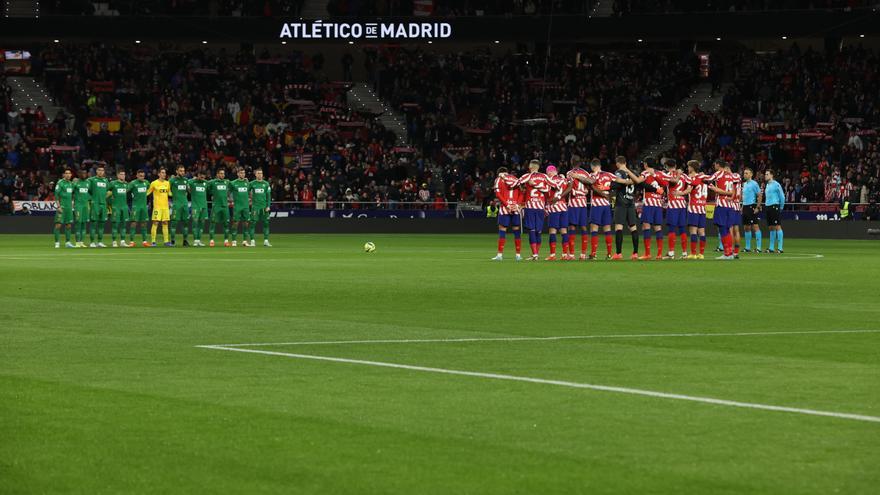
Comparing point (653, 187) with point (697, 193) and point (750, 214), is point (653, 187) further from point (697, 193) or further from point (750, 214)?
point (750, 214)

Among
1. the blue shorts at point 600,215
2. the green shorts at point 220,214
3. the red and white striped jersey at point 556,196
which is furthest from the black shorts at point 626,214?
the green shorts at point 220,214

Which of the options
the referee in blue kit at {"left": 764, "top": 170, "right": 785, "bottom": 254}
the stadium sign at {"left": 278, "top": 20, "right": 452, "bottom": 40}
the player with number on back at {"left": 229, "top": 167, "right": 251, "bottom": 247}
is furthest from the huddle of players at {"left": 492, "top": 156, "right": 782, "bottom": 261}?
the stadium sign at {"left": 278, "top": 20, "right": 452, "bottom": 40}

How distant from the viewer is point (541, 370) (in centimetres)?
1263

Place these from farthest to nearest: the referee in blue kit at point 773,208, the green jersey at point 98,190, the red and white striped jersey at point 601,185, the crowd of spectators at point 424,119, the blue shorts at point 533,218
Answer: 1. the crowd of spectators at point 424,119
2. the green jersey at point 98,190
3. the referee in blue kit at point 773,208
4. the red and white striped jersey at point 601,185
5. the blue shorts at point 533,218

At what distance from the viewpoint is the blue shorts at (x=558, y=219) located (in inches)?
1384

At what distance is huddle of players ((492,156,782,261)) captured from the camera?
34656 mm

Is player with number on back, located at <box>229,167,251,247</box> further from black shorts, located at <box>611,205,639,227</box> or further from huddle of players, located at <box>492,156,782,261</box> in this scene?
black shorts, located at <box>611,205,639,227</box>

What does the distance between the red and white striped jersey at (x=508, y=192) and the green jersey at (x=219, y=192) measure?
1458 centimetres

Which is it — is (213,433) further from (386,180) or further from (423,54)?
(423,54)

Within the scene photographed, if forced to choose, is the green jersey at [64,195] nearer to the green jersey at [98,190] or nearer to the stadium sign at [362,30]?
the green jersey at [98,190]

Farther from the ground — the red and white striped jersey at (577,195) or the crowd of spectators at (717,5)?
the crowd of spectators at (717,5)

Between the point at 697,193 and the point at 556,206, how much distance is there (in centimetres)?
389

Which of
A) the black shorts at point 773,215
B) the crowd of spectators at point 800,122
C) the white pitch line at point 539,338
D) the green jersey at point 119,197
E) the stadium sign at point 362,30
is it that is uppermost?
the stadium sign at point 362,30

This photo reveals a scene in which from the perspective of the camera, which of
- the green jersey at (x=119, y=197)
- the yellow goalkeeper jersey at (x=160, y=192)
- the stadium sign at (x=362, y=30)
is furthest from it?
the stadium sign at (x=362, y=30)
